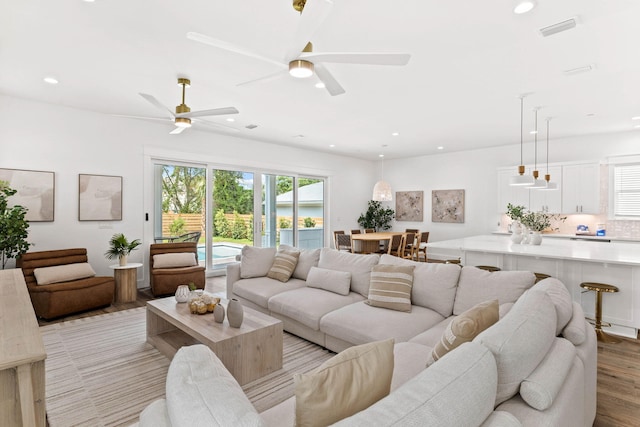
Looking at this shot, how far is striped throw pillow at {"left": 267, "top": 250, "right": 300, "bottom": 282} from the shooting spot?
4.04m

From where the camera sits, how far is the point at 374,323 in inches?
103

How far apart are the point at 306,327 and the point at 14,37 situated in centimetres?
376

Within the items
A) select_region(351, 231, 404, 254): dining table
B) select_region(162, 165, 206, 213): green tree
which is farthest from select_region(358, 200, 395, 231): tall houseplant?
select_region(162, 165, 206, 213): green tree

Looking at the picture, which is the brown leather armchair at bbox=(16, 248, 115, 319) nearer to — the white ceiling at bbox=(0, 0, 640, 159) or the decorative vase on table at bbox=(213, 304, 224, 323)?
the white ceiling at bbox=(0, 0, 640, 159)

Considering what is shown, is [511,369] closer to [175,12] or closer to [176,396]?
[176,396]

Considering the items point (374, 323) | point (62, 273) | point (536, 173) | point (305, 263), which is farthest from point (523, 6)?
point (62, 273)

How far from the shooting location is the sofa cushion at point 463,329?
1575 millimetres

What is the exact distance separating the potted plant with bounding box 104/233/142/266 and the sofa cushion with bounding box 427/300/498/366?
4794 millimetres

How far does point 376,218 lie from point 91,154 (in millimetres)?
7043

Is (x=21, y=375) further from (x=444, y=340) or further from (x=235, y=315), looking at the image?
(x=444, y=340)

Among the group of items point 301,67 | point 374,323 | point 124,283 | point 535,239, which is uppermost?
point 301,67

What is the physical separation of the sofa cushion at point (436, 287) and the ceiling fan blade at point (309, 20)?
2.19m

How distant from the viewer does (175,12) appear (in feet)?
8.14

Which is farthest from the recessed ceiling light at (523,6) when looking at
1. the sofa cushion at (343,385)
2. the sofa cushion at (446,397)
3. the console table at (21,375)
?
the console table at (21,375)
